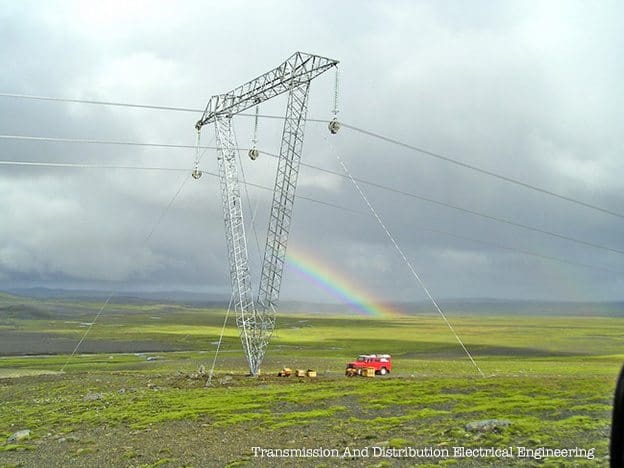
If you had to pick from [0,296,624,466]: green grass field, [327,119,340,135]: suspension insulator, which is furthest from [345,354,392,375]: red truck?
→ [327,119,340,135]: suspension insulator

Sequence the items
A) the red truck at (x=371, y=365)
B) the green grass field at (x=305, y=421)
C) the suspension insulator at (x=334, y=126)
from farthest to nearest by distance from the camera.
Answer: the red truck at (x=371, y=365), the suspension insulator at (x=334, y=126), the green grass field at (x=305, y=421)

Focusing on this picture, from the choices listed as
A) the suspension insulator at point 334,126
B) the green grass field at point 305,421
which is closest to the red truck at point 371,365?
the green grass field at point 305,421

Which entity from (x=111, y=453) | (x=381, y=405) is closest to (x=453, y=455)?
(x=381, y=405)

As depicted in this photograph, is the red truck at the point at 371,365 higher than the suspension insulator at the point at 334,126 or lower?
lower

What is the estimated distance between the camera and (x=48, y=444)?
1009 inches

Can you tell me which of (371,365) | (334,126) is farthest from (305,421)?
(371,365)

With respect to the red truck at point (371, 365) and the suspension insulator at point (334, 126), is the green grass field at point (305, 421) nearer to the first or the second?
the red truck at point (371, 365)

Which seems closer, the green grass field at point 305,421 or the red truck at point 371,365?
the green grass field at point 305,421

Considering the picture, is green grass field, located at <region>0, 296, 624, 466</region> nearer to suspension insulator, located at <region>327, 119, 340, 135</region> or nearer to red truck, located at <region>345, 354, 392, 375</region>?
red truck, located at <region>345, 354, 392, 375</region>

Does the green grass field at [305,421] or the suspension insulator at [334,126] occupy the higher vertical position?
the suspension insulator at [334,126]

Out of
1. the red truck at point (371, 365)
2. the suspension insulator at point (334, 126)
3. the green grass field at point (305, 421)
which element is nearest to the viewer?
the green grass field at point (305, 421)

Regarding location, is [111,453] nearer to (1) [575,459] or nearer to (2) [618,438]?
(1) [575,459]

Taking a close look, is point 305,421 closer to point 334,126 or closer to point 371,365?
point 334,126

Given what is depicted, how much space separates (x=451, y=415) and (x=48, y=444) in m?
18.9
